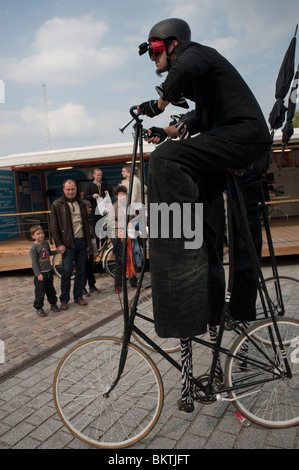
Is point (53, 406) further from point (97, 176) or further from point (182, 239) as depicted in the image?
point (97, 176)

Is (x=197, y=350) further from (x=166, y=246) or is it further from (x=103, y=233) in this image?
(x=103, y=233)

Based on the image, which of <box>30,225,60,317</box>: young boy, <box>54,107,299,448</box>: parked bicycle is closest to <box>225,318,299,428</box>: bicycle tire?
<box>54,107,299,448</box>: parked bicycle

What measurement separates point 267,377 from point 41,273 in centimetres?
436

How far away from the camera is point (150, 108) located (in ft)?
8.23

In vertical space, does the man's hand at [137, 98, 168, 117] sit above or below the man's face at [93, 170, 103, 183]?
above

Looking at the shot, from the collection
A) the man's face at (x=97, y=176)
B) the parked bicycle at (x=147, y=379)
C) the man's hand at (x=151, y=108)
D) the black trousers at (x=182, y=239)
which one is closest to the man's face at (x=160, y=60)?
the man's hand at (x=151, y=108)

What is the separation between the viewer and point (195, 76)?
221 centimetres

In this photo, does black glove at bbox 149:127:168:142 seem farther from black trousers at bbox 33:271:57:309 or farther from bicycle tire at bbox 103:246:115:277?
bicycle tire at bbox 103:246:115:277

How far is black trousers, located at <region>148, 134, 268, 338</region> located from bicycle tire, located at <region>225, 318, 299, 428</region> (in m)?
0.48

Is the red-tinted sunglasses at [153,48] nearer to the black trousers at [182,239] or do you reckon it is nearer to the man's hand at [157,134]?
the man's hand at [157,134]

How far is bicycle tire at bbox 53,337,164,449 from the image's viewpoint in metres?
2.60

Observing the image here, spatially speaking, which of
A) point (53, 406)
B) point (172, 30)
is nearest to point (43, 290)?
point (53, 406)

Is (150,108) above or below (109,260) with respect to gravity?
above
